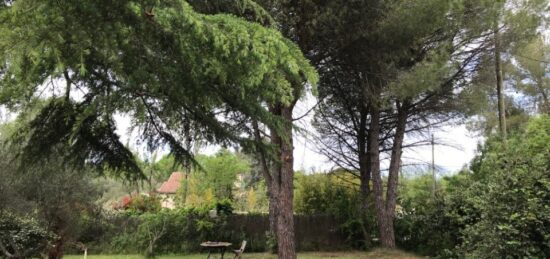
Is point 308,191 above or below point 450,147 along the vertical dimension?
below

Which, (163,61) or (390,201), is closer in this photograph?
(163,61)

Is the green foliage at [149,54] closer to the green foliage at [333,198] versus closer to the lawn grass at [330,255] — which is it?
the lawn grass at [330,255]

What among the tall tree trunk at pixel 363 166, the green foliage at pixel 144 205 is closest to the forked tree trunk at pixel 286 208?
the tall tree trunk at pixel 363 166

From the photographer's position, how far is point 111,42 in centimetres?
294

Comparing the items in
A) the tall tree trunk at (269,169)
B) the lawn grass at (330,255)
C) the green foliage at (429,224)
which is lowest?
the lawn grass at (330,255)

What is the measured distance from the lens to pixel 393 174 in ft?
46.8

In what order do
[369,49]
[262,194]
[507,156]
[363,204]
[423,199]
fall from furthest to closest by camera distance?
[262,194], [363,204], [423,199], [369,49], [507,156]

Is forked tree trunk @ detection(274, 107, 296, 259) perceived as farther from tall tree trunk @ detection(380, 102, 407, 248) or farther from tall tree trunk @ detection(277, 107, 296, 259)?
tall tree trunk @ detection(380, 102, 407, 248)

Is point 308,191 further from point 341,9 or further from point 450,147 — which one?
point 341,9

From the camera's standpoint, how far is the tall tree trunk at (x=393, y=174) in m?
13.8

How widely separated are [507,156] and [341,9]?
12.7ft

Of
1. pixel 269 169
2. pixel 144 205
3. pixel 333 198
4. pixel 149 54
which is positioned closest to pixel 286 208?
pixel 269 169

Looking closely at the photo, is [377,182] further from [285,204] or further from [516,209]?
[516,209]

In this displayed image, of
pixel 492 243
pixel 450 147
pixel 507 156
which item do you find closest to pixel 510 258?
pixel 492 243
